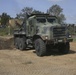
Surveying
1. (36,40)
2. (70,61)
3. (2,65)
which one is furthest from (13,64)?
(36,40)

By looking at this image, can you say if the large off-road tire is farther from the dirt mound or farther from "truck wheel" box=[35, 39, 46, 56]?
the dirt mound

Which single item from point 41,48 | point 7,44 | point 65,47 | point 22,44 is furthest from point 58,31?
point 7,44

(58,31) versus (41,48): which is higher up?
(58,31)

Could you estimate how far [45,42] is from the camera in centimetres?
1761

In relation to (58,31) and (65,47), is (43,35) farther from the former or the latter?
(65,47)

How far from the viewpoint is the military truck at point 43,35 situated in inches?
694

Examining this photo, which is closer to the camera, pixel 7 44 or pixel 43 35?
pixel 43 35

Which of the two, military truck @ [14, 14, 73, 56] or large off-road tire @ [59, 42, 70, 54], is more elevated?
military truck @ [14, 14, 73, 56]

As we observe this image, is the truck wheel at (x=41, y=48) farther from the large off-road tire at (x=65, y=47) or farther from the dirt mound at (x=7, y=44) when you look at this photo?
the dirt mound at (x=7, y=44)

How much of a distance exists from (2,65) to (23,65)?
3.23ft

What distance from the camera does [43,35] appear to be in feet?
58.3

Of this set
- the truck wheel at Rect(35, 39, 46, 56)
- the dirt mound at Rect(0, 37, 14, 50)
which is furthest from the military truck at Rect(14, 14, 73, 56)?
the dirt mound at Rect(0, 37, 14, 50)

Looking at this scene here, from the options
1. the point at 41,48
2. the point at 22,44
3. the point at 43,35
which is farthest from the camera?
the point at 22,44

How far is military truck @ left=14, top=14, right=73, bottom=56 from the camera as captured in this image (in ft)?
57.8
